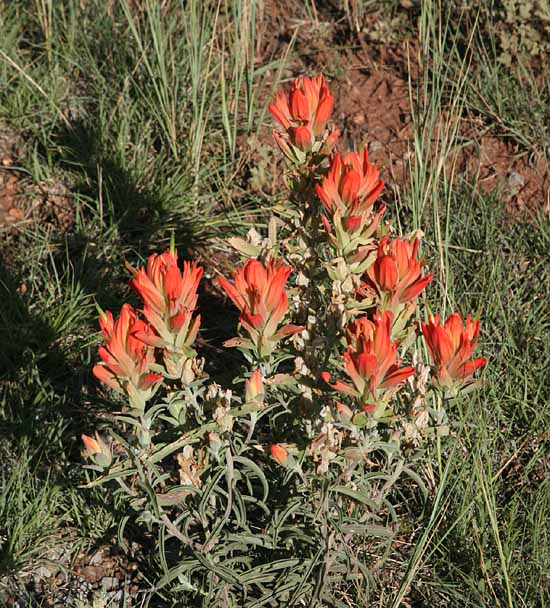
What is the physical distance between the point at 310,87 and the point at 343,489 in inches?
32.9

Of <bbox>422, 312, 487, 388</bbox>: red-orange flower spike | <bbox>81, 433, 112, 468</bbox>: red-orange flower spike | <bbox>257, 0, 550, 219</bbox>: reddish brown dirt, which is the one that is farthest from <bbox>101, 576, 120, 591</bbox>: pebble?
<bbox>257, 0, 550, 219</bbox>: reddish brown dirt

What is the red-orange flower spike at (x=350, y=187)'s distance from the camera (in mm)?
1626

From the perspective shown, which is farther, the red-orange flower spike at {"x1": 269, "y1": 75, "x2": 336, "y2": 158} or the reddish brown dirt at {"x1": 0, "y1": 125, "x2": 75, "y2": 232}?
the reddish brown dirt at {"x1": 0, "y1": 125, "x2": 75, "y2": 232}

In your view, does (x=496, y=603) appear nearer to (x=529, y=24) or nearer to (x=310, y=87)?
(x=310, y=87)

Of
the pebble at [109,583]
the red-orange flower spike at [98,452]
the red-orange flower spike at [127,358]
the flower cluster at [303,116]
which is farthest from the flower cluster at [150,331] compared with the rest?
the pebble at [109,583]

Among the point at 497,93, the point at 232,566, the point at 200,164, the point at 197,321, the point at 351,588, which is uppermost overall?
the point at 197,321

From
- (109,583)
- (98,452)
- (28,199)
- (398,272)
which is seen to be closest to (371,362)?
(398,272)

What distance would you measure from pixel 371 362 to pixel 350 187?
1.17ft

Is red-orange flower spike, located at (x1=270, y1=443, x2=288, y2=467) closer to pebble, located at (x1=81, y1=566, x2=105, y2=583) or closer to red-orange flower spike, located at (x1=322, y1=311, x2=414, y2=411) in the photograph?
red-orange flower spike, located at (x1=322, y1=311, x2=414, y2=411)

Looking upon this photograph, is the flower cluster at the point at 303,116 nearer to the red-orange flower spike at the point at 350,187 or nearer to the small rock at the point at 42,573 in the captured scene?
the red-orange flower spike at the point at 350,187

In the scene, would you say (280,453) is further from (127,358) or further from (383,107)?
(383,107)

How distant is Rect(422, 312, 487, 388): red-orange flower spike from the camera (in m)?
1.60

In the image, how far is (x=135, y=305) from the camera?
2711mm

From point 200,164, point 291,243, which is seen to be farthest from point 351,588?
point 200,164
